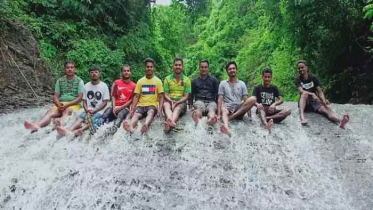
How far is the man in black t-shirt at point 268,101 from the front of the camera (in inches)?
259

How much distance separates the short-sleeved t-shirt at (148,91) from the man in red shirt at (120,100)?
0.23m

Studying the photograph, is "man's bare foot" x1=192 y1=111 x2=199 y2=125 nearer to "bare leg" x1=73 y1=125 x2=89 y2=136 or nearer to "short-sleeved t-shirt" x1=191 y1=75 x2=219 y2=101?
"short-sleeved t-shirt" x1=191 y1=75 x2=219 y2=101

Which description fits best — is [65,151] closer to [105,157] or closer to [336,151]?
[105,157]

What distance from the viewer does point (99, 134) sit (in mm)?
6078

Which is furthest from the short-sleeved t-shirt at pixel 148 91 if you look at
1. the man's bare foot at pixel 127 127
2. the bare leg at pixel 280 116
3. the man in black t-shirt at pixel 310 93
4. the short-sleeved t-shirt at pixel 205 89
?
the man in black t-shirt at pixel 310 93

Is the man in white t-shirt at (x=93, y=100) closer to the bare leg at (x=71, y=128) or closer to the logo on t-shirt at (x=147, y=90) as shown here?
the bare leg at (x=71, y=128)

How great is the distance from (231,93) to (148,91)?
55.5 inches

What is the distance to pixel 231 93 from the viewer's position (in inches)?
263

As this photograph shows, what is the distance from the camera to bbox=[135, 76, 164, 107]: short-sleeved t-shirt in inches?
254

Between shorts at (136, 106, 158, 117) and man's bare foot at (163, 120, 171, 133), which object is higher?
shorts at (136, 106, 158, 117)

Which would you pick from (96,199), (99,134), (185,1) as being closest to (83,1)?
(185,1)

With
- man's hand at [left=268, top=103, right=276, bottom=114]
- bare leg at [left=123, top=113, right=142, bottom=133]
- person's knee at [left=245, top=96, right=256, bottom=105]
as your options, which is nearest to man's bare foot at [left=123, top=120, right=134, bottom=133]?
bare leg at [left=123, top=113, right=142, bottom=133]

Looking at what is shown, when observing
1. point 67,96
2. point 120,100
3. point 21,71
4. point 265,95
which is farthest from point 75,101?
point 21,71

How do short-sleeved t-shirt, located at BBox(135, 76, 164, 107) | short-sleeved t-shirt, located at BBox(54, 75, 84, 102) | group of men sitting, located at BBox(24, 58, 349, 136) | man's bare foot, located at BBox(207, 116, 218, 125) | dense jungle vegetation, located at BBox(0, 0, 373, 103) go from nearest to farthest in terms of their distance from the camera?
1. man's bare foot, located at BBox(207, 116, 218, 125)
2. group of men sitting, located at BBox(24, 58, 349, 136)
3. short-sleeved t-shirt, located at BBox(135, 76, 164, 107)
4. short-sleeved t-shirt, located at BBox(54, 75, 84, 102)
5. dense jungle vegetation, located at BBox(0, 0, 373, 103)
